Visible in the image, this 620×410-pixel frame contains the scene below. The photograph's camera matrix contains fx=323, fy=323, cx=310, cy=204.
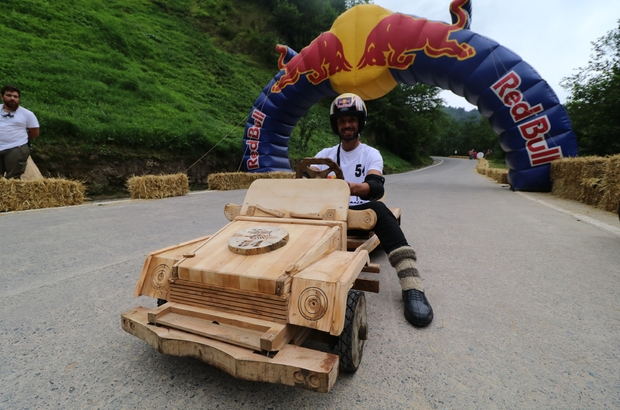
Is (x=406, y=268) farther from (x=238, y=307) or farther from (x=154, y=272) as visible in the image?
(x=154, y=272)

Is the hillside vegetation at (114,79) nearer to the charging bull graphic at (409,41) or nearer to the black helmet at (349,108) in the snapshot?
the charging bull graphic at (409,41)

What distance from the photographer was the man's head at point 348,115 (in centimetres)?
312

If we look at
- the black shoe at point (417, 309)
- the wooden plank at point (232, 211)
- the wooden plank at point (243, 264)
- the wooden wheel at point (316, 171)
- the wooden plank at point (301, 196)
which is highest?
the wooden wheel at point (316, 171)

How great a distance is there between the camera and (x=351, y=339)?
5.07 ft

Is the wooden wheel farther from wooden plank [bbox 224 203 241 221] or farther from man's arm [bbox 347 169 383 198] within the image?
wooden plank [bbox 224 203 241 221]

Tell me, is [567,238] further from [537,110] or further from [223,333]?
[537,110]

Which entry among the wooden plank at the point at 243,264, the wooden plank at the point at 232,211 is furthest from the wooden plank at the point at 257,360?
the wooden plank at the point at 232,211

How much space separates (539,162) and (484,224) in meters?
6.11

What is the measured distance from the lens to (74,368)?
1.63 metres

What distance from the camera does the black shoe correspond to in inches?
82.6

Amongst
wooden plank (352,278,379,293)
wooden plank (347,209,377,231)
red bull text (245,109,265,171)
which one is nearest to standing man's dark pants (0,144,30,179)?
wooden plank (347,209,377,231)

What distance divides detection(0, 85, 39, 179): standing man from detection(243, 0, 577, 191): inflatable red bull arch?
8294 millimetres

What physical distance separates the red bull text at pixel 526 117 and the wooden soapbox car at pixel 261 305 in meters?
9.55

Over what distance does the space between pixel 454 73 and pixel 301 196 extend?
30.4ft
